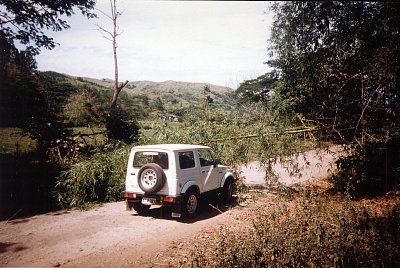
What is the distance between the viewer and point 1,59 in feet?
36.9

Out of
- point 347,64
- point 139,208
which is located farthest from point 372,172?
point 139,208

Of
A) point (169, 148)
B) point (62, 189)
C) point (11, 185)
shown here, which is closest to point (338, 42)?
point (169, 148)

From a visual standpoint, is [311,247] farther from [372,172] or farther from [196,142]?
[372,172]

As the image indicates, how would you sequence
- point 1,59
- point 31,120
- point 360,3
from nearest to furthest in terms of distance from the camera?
point 360,3, point 1,59, point 31,120

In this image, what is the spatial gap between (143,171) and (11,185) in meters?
5.38

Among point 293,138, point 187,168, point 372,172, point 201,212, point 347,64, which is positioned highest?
point 347,64

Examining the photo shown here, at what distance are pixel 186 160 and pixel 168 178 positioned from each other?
91cm

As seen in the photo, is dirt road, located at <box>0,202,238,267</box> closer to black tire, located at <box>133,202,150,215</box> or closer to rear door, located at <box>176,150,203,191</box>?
black tire, located at <box>133,202,150,215</box>

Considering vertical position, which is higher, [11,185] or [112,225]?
[11,185]

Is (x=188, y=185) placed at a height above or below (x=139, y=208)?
above

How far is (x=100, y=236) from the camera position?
7066 millimetres

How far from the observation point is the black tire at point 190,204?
312 inches

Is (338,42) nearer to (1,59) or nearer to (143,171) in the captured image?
(143,171)

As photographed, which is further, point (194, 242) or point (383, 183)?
point (383, 183)
